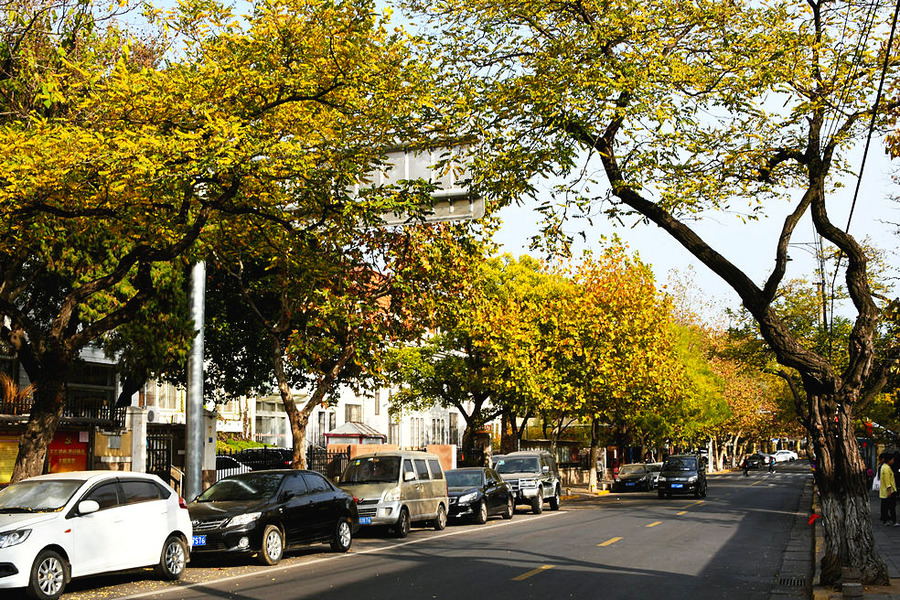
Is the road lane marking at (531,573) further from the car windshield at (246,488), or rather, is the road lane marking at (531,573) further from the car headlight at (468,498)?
the car headlight at (468,498)

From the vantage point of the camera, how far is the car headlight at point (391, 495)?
2131 cm

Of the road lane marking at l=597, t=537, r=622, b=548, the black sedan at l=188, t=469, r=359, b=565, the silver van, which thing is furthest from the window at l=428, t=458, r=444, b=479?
the road lane marking at l=597, t=537, r=622, b=548

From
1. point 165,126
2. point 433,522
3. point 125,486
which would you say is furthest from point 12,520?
point 433,522

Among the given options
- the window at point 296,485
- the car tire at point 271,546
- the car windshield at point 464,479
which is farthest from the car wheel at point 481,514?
the car tire at point 271,546

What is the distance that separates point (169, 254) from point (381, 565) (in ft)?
20.5

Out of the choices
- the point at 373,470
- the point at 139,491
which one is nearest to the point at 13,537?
the point at 139,491

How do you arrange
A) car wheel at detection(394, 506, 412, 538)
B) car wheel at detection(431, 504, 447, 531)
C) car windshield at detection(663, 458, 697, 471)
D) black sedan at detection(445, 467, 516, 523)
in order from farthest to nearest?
car windshield at detection(663, 458, 697, 471) → black sedan at detection(445, 467, 516, 523) → car wheel at detection(431, 504, 447, 531) → car wheel at detection(394, 506, 412, 538)

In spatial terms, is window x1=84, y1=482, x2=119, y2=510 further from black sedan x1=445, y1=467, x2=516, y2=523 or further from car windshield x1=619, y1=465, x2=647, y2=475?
car windshield x1=619, y1=465, x2=647, y2=475

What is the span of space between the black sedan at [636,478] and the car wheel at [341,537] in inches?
1360

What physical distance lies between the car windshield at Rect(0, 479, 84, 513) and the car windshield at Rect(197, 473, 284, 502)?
3.84 metres

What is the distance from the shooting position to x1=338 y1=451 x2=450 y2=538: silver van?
2120cm

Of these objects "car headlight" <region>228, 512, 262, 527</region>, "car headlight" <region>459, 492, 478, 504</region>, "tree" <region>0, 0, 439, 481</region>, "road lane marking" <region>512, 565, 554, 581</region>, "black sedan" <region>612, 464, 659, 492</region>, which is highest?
"tree" <region>0, 0, 439, 481</region>

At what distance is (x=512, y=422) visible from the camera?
4588 cm

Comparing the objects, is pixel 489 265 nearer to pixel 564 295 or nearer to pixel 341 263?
pixel 564 295
